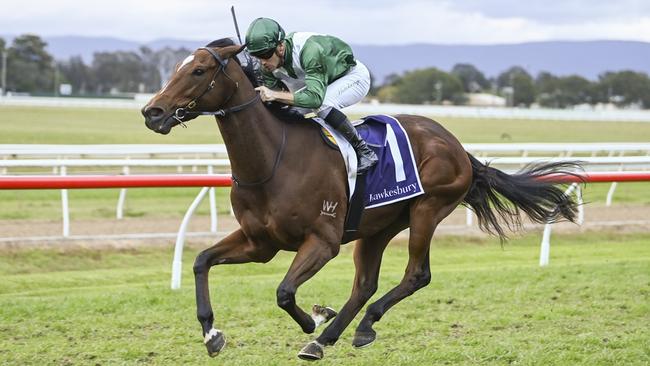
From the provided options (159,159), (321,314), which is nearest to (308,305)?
(321,314)

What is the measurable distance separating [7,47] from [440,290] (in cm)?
6029

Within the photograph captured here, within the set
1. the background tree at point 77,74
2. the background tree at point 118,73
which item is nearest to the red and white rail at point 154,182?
the background tree at point 77,74

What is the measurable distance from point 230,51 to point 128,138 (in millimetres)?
24705

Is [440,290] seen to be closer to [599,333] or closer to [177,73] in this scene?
[599,333]

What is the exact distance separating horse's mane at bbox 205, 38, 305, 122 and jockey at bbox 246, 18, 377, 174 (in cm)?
4

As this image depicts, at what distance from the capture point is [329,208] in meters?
4.94

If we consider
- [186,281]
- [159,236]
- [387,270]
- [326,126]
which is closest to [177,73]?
[326,126]

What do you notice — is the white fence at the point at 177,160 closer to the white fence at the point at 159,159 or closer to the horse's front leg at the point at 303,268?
the white fence at the point at 159,159

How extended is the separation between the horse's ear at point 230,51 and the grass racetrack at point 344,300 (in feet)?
4.98

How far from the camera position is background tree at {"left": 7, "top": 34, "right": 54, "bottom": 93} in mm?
63219

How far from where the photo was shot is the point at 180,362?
201 inches

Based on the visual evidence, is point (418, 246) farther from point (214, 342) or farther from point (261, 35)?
point (261, 35)

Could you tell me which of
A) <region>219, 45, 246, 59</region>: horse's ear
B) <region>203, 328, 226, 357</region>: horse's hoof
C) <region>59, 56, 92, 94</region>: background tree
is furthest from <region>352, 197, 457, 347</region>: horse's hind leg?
<region>59, 56, 92, 94</region>: background tree

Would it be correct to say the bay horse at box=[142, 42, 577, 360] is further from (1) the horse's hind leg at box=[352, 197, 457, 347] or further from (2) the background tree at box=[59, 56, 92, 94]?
(2) the background tree at box=[59, 56, 92, 94]
